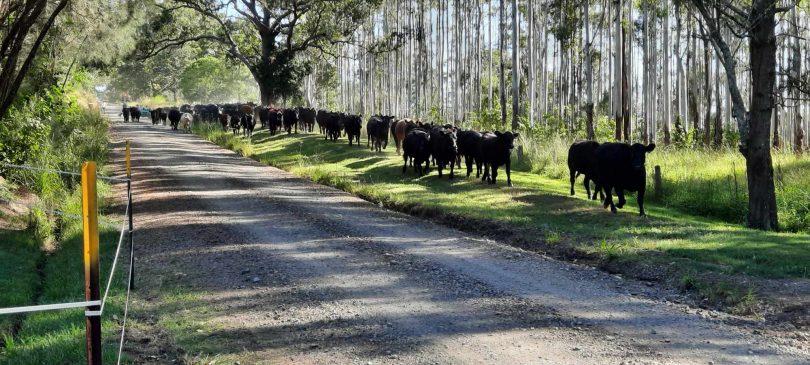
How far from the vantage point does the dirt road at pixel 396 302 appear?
679 cm

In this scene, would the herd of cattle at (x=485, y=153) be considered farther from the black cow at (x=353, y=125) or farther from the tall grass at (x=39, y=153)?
the tall grass at (x=39, y=153)

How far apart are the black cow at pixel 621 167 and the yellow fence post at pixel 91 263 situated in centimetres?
1210

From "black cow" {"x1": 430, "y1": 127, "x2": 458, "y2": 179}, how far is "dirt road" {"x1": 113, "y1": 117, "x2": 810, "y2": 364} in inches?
259

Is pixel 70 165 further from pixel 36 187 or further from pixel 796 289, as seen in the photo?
pixel 796 289

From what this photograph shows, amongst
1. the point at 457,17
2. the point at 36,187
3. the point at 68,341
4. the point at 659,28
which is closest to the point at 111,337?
the point at 68,341

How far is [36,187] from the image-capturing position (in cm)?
1784

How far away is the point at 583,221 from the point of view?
14.0 meters

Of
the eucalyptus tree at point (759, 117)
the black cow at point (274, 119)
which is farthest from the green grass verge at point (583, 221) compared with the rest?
the black cow at point (274, 119)

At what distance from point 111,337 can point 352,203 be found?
10.4m

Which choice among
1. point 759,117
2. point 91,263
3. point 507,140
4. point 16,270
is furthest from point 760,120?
point 91,263

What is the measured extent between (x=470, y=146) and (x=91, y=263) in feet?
57.3

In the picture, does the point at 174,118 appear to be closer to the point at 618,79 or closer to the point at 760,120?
the point at 618,79

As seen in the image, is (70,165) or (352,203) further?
(70,165)

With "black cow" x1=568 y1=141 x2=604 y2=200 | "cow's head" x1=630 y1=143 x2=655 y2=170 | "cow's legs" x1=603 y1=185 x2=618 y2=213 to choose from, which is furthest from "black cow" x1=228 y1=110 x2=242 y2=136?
"cow's head" x1=630 y1=143 x2=655 y2=170
